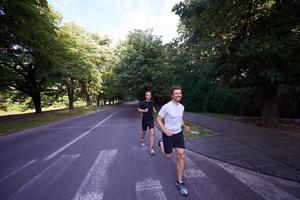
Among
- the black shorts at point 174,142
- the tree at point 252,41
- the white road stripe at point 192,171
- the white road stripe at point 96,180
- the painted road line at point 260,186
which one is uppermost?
the tree at point 252,41

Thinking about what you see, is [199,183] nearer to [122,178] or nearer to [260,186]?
[260,186]

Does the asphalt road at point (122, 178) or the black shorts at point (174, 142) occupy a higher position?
the black shorts at point (174, 142)

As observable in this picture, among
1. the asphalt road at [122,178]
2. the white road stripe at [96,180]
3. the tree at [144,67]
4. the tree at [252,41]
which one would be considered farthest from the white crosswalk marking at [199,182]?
the tree at [144,67]

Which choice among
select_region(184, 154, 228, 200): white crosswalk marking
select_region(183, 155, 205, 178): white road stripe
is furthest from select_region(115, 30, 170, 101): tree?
select_region(184, 154, 228, 200): white crosswalk marking

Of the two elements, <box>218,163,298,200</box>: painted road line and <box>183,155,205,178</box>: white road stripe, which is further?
<box>183,155,205,178</box>: white road stripe

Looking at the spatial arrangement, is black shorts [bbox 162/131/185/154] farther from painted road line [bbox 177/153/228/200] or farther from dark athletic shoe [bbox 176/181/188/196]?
painted road line [bbox 177/153/228/200]

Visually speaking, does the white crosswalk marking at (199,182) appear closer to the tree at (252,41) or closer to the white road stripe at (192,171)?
the white road stripe at (192,171)

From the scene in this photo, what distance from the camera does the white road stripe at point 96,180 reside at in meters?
3.61

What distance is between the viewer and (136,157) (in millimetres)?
5891

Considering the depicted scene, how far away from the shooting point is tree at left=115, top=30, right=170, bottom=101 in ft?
65.7

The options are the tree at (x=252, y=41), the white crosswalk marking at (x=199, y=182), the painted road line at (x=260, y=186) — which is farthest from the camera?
the tree at (x=252, y=41)

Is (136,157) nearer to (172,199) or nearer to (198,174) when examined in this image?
(198,174)

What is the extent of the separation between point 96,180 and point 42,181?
121 cm

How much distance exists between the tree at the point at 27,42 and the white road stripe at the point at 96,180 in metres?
11.9
